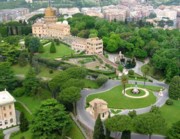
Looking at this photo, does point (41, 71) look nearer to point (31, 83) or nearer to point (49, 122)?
point (31, 83)

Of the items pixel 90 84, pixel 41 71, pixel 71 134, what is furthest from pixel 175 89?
pixel 41 71

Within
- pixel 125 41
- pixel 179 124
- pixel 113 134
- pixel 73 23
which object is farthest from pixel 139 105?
pixel 73 23

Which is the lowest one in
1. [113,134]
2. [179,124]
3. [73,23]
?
[113,134]

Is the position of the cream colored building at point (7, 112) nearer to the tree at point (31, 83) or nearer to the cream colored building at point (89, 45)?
the tree at point (31, 83)

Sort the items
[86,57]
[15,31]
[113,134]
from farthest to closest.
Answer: [15,31] < [86,57] < [113,134]

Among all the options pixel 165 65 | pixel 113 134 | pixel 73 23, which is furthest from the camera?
pixel 73 23

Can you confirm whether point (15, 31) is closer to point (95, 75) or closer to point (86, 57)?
point (86, 57)

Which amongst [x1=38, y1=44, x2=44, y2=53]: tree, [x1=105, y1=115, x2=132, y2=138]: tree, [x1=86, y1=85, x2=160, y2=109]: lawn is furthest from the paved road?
[x1=38, y1=44, x2=44, y2=53]: tree

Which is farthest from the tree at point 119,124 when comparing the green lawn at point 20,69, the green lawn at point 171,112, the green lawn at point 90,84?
the green lawn at point 20,69

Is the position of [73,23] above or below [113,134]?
above

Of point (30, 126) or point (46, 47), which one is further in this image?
point (46, 47)
